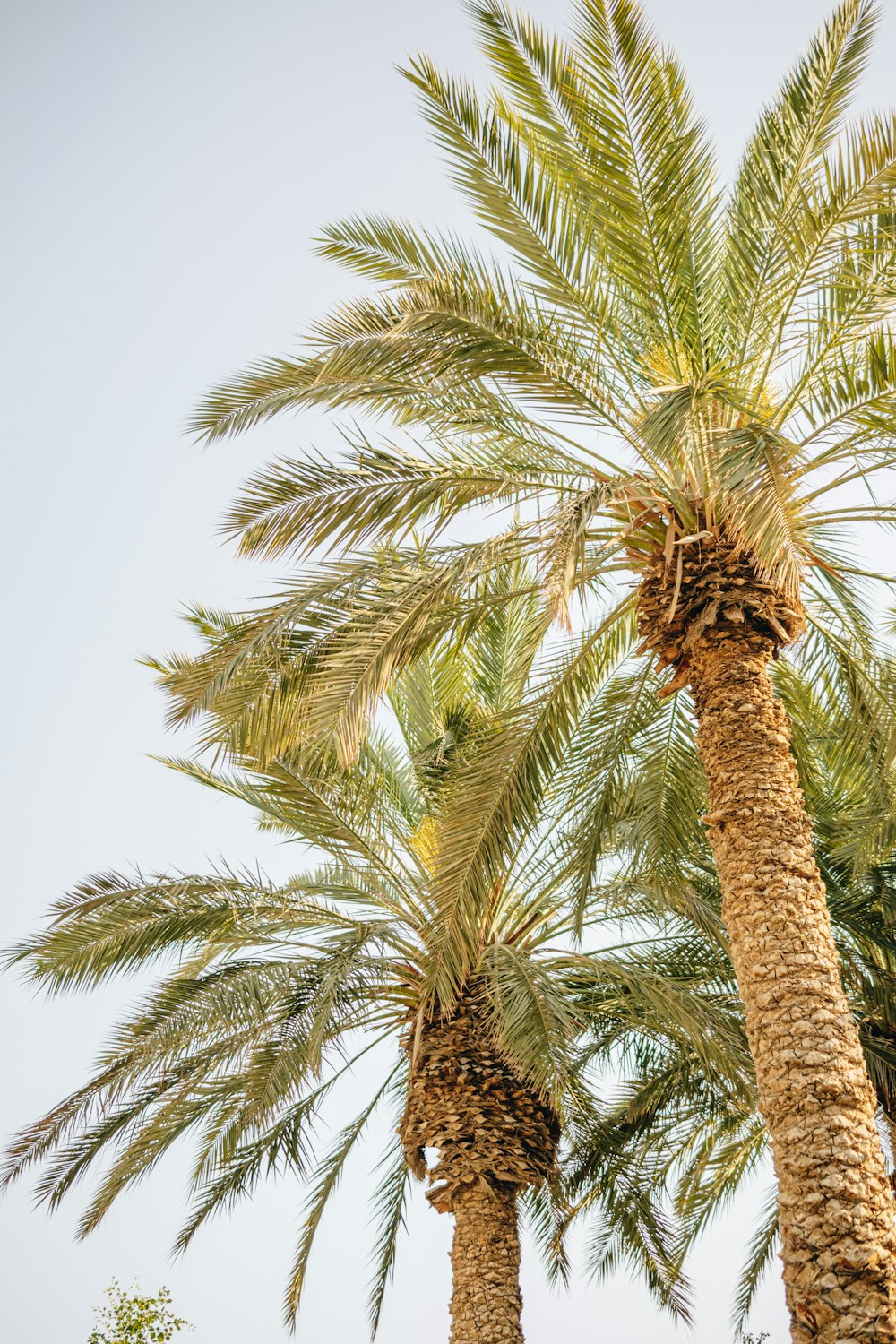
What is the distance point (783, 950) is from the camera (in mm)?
7102

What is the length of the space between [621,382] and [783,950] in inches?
153

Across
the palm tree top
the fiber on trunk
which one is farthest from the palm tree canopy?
the fiber on trunk

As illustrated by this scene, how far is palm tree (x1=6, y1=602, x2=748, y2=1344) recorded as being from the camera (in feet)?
31.7

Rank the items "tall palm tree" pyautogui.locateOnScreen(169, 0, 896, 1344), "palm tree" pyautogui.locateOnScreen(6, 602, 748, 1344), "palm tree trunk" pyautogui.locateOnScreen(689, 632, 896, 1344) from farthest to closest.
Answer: "palm tree" pyautogui.locateOnScreen(6, 602, 748, 1344) < "tall palm tree" pyautogui.locateOnScreen(169, 0, 896, 1344) < "palm tree trunk" pyautogui.locateOnScreen(689, 632, 896, 1344)

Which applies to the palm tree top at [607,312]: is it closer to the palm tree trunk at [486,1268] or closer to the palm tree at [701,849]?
the palm tree at [701,849]

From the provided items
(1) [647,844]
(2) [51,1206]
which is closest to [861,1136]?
(1) [647,844]

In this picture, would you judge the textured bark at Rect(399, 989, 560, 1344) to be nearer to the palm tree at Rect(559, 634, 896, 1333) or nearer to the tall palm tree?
the palm tree at Rect(559, 634, 896, 1333)

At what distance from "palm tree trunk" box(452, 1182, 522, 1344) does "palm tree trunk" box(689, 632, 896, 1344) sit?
13.1 feet

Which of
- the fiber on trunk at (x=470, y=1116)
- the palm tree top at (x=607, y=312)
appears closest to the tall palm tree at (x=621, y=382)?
the palm tree top at (x=607, y=312)

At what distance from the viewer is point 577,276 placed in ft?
27.6

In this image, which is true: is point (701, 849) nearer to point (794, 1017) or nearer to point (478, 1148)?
point (478, 1148)

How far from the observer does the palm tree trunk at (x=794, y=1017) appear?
614 centimetres

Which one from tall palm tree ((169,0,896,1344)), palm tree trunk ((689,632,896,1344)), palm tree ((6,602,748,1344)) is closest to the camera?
palm tree trunk ((689,632,896,1344))

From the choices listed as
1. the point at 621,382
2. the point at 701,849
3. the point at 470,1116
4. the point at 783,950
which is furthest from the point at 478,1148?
the point at 621,382
